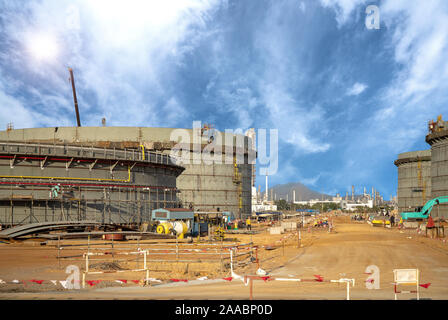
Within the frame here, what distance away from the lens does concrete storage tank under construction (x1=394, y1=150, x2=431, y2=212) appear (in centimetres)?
7100

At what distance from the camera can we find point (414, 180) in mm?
73500

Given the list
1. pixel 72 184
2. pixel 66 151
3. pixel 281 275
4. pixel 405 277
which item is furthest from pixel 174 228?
pixel 405 277

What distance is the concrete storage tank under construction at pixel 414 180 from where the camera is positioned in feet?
233

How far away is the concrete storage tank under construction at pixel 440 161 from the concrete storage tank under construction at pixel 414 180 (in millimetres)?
20704

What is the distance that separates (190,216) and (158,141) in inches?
1316

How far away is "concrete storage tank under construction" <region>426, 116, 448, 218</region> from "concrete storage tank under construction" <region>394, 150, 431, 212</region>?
20.7 meters

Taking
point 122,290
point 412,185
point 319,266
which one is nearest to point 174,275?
point 122,290

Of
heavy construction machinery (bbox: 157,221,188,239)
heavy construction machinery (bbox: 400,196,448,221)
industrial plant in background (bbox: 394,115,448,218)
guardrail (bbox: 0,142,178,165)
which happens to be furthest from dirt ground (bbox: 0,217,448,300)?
industrial plant in background (bbox: 394,115,448,218)

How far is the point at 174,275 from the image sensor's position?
15.6 metres

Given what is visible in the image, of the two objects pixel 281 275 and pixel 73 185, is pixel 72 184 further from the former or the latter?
pixel 281 275

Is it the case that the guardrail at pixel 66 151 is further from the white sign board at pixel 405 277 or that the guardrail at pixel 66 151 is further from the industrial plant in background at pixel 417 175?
the industrial plant in background at pixel 417 175
